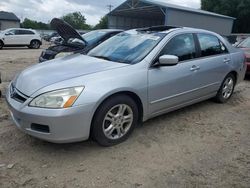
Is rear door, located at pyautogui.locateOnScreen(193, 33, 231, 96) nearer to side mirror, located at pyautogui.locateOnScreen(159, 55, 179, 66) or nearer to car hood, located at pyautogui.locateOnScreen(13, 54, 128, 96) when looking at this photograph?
side mirror, located at pyautogui.locateOnScreen(159, 55, 179, 66)

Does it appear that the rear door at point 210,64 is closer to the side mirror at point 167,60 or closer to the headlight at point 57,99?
the side mirror at point 167,60

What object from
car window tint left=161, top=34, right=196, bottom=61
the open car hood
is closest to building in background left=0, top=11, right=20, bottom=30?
the open car hood

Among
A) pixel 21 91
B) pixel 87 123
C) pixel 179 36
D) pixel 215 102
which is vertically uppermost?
pixel 179 36

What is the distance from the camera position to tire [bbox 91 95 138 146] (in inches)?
130

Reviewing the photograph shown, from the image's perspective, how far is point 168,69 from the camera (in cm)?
408

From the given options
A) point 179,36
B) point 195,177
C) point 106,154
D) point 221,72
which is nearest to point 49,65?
point 106,154

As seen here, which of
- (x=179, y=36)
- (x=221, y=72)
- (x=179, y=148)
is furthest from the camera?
(x=221, y=72)

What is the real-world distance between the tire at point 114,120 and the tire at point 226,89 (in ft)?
8.03

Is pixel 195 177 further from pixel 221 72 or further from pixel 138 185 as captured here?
pixel 221 72

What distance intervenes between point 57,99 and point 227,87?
149 inches

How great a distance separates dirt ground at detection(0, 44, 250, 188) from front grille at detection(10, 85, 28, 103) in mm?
634

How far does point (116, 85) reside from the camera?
3.39m

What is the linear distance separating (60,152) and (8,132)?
3.31 ft

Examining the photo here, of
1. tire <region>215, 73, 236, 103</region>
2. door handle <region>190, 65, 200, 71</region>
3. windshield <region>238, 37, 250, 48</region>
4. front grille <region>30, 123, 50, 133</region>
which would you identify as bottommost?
tire <region>215, 73, 236, 103</region>
